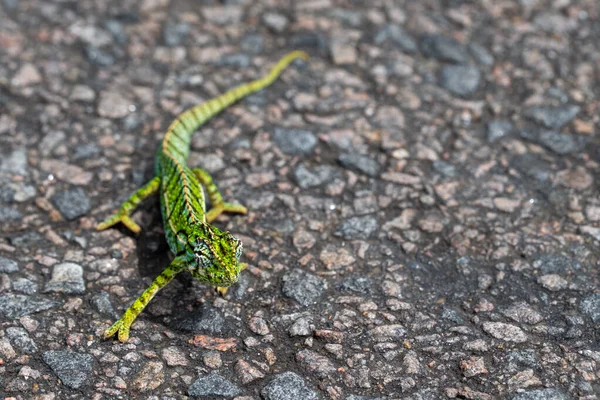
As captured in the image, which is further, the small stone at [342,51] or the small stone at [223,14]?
the small stone at [223,14]

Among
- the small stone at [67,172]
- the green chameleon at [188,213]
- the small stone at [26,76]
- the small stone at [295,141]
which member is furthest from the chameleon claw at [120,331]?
the small stone at [26,76]

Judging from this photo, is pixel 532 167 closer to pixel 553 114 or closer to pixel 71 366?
pixel 553 114

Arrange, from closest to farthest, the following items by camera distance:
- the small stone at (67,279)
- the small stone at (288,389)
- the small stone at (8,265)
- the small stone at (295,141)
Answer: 1. the small stone at (288,389)
2. the small stone at (67,279)
3. the small stone at (8,265)
4. the small stone at (295,141)

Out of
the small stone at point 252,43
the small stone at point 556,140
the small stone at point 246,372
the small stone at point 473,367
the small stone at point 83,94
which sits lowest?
the small stone at point 246,372

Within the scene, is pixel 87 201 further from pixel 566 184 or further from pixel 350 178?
pixel 566 184

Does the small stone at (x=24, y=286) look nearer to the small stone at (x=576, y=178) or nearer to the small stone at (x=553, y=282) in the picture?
the small stone at (x=553, y=282)

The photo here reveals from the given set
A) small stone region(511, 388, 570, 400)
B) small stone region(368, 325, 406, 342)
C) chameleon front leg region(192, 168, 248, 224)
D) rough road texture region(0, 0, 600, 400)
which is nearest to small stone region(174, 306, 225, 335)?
rough road texture region(0, 0, 600, 400)

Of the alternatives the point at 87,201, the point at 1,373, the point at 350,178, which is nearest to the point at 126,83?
the point at 87,201
